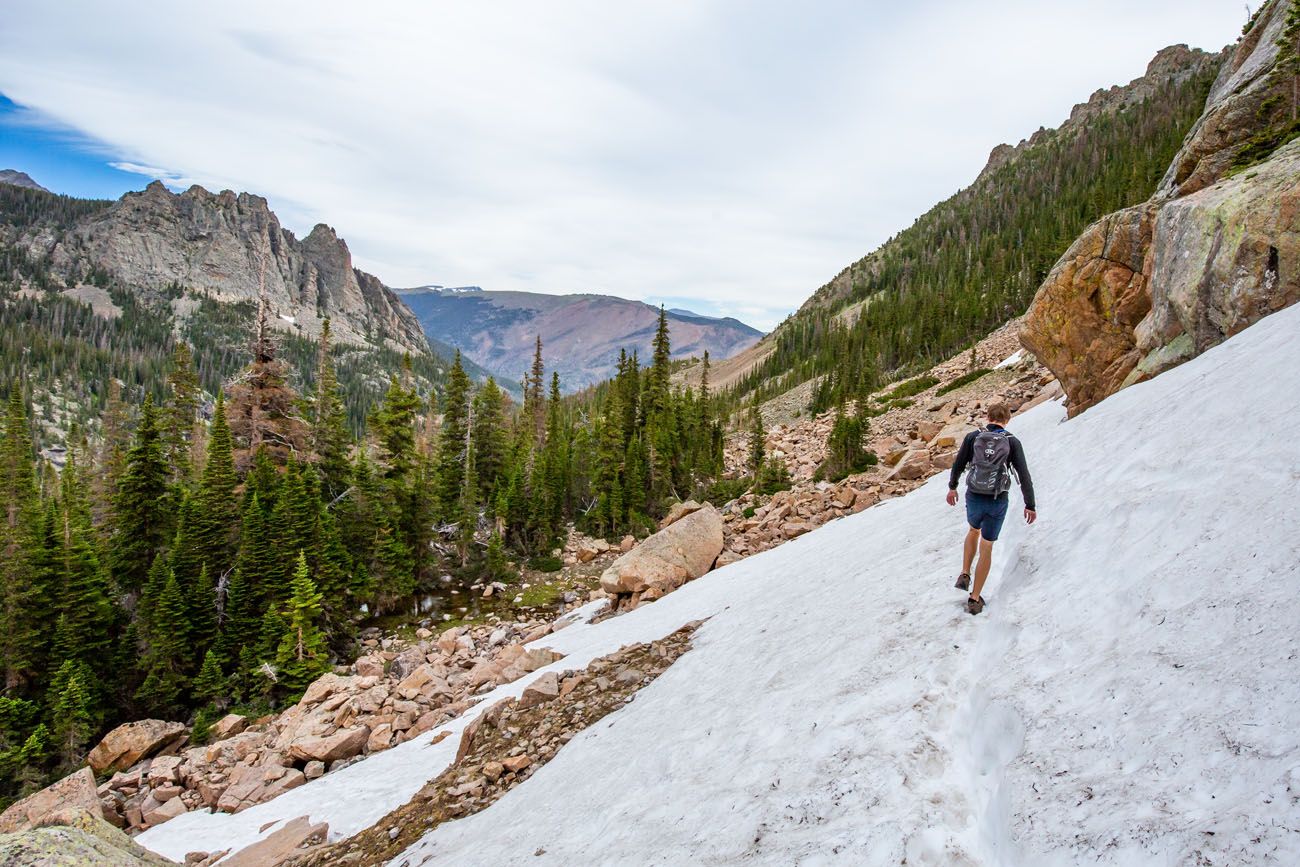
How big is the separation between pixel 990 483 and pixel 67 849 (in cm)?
1125

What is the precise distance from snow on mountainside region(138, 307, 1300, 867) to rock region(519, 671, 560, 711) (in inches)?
81.8

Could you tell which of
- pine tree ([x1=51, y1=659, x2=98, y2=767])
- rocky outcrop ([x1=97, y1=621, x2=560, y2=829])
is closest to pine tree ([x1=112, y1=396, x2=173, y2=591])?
pine tree ([x1=51, y1=659, x2=98, y2=767])

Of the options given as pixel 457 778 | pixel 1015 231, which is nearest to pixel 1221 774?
pixel 457 778

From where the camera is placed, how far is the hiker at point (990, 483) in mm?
6523

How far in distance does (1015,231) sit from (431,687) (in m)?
123

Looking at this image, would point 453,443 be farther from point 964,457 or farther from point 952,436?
point 964,457

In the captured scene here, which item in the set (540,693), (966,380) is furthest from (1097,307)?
(966,380)

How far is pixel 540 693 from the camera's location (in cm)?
1091

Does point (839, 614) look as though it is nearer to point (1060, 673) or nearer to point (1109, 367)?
point (1060, 673)

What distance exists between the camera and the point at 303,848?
907 cm

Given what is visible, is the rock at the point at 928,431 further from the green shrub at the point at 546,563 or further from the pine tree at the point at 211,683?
the pine tree at the point at 211,683

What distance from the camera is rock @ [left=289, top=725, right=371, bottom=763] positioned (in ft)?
43.5

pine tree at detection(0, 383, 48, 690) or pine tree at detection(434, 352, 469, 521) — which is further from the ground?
pine tree at detection(434, 352, 469, 521)

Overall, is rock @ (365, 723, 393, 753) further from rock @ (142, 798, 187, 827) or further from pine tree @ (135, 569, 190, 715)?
pine tree @ (135, 569, 190, 715)
